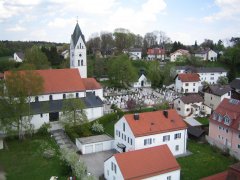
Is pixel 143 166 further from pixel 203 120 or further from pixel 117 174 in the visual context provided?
pixel 203 120

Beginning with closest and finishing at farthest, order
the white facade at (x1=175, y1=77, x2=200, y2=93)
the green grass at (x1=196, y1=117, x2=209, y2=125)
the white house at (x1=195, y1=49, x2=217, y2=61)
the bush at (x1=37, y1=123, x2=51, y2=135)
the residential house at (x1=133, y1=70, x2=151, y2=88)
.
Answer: the bush at (x1=37, y1=123, x2=51, y2=135), the green grass at (x1=196, y1=117, x2=209, y2=125), the white facade at (x1=175, y1=77, x2=200, y2=93), the residential house at (x1=133, y1=70, x2=151, y2=88), the white house at (x1=195, y1=49, x2=217, y2=61)

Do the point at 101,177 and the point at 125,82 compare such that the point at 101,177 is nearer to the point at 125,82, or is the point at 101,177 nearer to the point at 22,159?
the point at 22,159

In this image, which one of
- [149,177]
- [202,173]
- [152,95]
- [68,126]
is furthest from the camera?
[152,95]

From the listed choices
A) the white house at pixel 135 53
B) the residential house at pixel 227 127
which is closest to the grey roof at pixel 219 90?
the residential house at pixel 227 127

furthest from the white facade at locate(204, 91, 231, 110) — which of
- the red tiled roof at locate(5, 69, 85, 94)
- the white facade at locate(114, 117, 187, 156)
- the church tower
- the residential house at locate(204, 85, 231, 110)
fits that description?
the church tower

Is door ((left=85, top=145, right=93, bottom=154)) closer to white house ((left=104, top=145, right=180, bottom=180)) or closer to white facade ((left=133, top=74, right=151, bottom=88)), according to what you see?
white house ((left=104, top=145, right=180, bottom=180))

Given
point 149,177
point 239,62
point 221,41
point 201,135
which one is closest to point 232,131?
point 201,135

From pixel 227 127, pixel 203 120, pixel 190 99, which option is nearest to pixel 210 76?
pixel 190 99
